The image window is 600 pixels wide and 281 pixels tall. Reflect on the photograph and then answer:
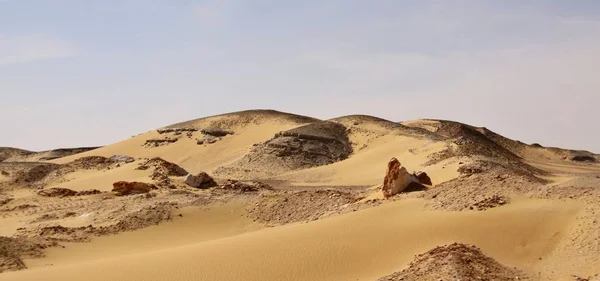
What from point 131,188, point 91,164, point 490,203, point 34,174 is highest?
point 91,164

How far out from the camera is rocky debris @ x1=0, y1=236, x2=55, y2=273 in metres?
15.1

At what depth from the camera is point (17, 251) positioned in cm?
1630

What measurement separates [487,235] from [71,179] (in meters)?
26.6

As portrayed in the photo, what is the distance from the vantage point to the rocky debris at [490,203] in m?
14.3

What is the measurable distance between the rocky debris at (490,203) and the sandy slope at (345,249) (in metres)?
0.24

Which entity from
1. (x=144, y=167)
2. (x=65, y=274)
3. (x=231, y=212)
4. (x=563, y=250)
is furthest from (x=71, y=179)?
(x=563, y=250)

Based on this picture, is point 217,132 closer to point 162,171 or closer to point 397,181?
point 162,171

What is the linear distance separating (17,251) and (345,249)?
837 cm

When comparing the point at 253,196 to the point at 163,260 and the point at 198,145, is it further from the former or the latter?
the point at 198,145

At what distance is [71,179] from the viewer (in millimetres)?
34750

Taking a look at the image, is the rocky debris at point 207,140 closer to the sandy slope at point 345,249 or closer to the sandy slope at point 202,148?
the sandy slope at point 202,148

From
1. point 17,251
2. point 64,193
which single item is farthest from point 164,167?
point 17,251

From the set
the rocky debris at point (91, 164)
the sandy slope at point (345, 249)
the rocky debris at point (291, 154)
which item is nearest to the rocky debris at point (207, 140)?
the rocky debris at point (291, 154)

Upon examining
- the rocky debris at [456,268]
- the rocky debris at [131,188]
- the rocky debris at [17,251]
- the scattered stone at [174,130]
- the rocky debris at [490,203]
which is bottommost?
the rocky debris at [456,268]
